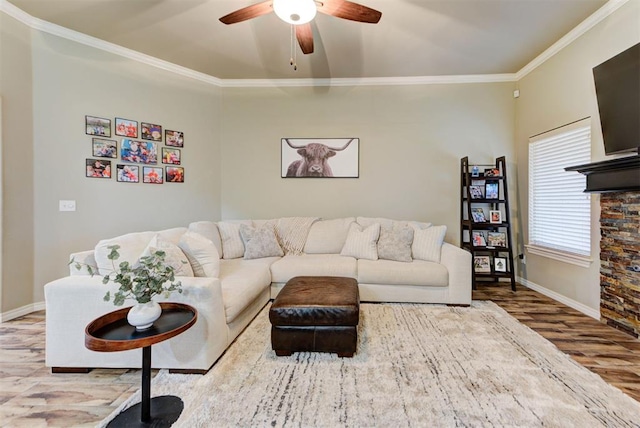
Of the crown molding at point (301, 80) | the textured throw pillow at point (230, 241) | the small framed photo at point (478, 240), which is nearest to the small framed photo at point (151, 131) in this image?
the crown molding at point (301, 80)

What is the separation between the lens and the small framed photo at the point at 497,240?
395cm

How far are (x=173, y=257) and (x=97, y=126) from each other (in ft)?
7.72

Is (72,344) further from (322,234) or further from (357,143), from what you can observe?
(357,143)

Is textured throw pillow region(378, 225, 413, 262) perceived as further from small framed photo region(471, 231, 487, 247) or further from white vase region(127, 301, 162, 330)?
white vase region(127, 301, 162, 330)

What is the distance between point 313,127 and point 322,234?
1.70 metres

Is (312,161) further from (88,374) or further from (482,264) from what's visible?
(88,374)

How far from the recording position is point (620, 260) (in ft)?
8.43

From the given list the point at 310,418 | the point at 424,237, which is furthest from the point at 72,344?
the point at 424,237

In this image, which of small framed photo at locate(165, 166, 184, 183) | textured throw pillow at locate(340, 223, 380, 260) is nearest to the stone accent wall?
textured throw pillow at locate(340, 223, 380, 260)

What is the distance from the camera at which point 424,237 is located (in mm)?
3506

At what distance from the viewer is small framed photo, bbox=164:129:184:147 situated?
12.9ft

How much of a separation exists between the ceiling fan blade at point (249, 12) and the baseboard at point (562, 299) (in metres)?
4.11

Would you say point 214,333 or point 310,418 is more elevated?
point 214,333

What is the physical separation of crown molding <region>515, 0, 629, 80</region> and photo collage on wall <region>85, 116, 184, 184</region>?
483 cm
